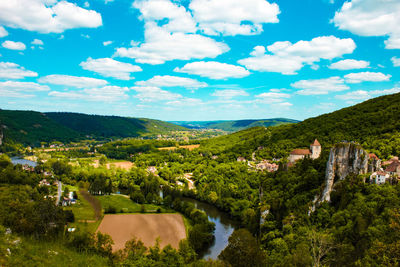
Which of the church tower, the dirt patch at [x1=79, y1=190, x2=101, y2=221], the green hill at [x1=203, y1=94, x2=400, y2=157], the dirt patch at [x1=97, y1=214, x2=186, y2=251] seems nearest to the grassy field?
the dirt patch at [x1=79, y1=190, x2=101, y2=221]

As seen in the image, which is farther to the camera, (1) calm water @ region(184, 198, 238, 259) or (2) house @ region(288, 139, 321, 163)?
(2) house @ region(288, 139, 321, 163)

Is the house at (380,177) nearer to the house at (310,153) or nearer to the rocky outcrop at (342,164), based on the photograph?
the rocky outcrop at (342,164)

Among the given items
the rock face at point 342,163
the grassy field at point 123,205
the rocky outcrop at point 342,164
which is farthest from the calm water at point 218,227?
the rock face at point 342,163

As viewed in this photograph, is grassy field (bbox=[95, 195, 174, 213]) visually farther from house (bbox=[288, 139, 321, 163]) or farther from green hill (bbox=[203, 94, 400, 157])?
green hill (bbox=[203, 94, 400, 157])

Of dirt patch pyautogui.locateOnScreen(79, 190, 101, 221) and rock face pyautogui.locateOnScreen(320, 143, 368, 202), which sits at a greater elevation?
rock face pyautogui.locateOnScreen(320, 143, 368, 202)

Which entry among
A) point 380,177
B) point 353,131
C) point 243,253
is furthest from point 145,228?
point 353,131

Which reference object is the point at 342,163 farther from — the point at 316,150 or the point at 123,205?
the point at 123,205

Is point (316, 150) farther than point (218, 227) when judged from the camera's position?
Yes
